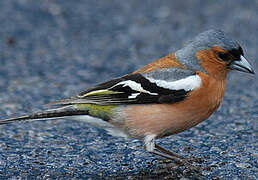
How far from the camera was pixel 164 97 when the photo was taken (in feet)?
17.5

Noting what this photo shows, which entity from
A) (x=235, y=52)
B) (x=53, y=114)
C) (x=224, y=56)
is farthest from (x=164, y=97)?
(x=53, y=114)

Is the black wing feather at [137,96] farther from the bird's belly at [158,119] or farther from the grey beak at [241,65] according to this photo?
the grey beak at [241,65]

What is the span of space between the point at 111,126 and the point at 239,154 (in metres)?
1.38

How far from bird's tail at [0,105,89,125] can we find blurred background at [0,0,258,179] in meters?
0.52

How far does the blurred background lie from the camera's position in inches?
215

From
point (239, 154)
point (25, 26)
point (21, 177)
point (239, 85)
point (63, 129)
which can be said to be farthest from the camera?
point (25, 26)

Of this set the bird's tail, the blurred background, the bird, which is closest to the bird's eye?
the bird

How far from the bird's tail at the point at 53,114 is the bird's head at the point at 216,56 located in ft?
3.99

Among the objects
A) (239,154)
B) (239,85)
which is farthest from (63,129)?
(239,85)

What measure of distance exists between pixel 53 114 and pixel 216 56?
68.3 inches

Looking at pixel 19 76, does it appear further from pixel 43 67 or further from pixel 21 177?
pixel 21 177

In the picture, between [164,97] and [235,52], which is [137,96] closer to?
[164,97]

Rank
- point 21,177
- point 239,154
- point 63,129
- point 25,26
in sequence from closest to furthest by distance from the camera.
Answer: point 21,177
point 239,154
point 63,129
point 25,26

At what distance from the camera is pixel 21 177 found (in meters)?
5.14
